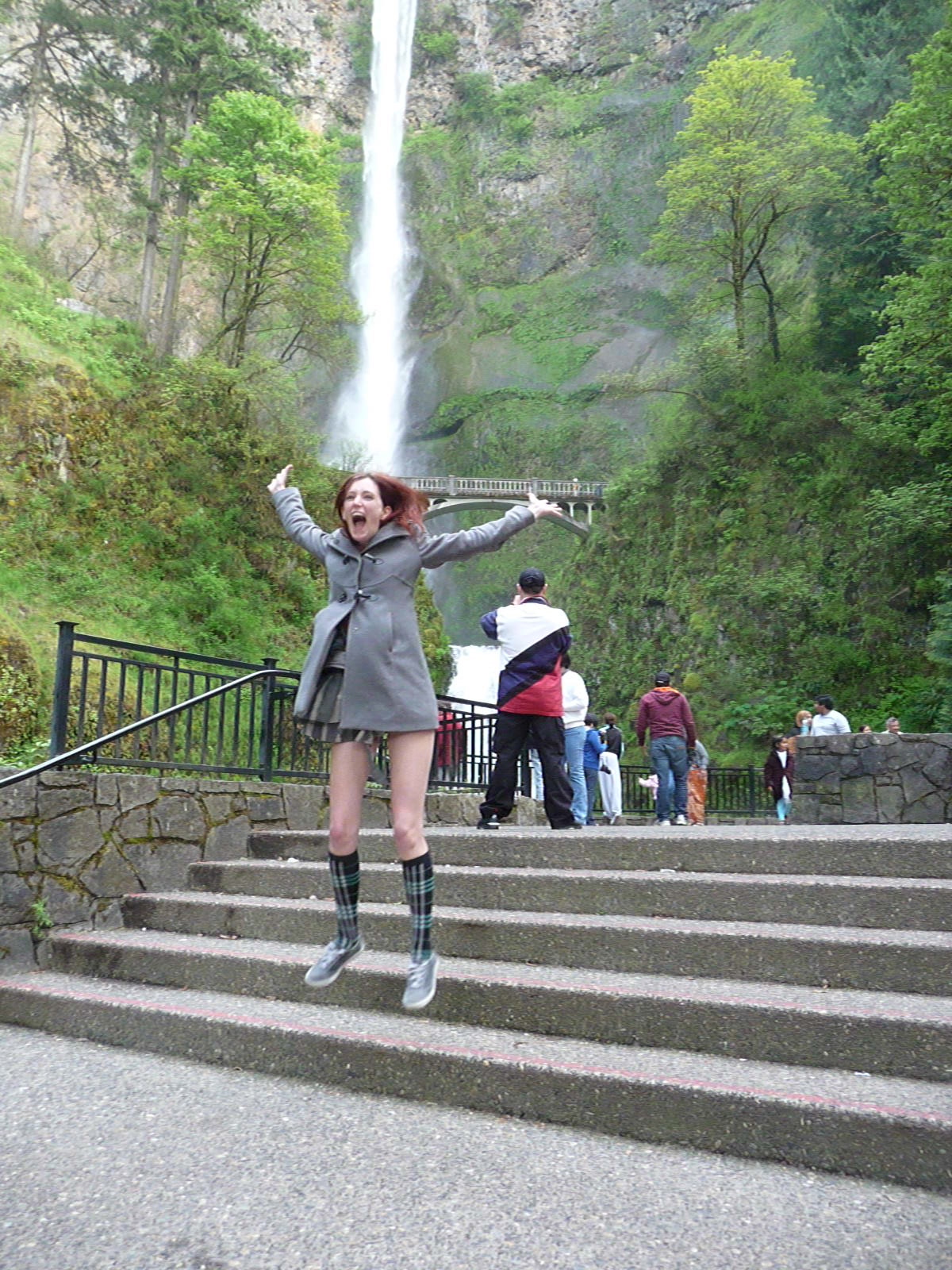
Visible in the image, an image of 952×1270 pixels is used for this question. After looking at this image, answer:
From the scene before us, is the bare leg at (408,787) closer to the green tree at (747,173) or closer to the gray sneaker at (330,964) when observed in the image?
the gray sneaker at (330,964)

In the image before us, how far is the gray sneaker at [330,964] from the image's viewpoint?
3.29 meters

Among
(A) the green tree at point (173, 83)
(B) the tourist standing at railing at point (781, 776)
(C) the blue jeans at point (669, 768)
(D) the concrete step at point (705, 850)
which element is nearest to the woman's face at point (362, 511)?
(D) the concrete step at point (705, 850)

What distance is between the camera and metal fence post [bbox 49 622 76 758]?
18.2 ft

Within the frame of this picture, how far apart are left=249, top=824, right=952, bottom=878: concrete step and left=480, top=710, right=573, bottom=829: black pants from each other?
69 cm

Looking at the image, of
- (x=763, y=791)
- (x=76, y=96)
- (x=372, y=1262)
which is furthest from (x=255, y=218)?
(x=372, y=1262)

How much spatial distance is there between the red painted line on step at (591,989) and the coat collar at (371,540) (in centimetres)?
175

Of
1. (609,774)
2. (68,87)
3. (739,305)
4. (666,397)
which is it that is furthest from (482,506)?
(609,774)

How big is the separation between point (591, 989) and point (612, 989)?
81mm

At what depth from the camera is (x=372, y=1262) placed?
7.25 ft

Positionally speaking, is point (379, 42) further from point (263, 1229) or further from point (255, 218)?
point (263, 1229)

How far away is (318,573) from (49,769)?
16.9 meters

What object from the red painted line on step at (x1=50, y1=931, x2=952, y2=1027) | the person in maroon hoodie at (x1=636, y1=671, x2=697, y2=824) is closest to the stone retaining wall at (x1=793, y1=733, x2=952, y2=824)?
the person in maroon hoodie at (x1=636, y1=671, x2=697, y2=824)

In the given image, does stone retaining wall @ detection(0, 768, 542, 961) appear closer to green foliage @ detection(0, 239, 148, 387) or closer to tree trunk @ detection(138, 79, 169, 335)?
green foliage @ detection(0, 239, 148, 387)

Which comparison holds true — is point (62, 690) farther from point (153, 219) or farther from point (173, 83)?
point (173, 83)
